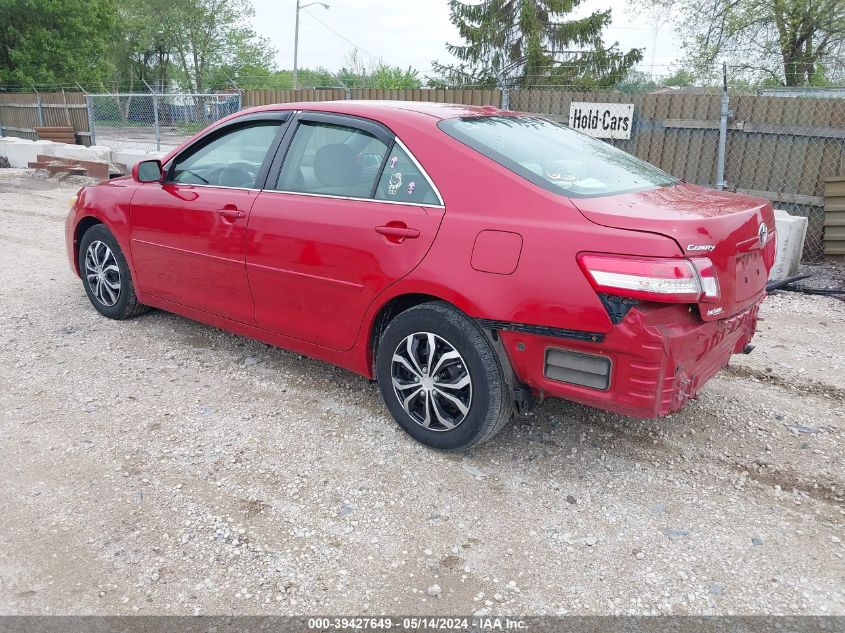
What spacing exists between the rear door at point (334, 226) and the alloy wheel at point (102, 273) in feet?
5.67

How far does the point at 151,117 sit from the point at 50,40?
16.9m

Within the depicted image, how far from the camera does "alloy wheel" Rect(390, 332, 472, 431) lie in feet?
10.5

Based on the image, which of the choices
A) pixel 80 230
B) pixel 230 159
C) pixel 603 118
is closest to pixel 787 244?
pixel 603 118

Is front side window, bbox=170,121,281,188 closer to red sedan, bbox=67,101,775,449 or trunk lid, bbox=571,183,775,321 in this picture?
red sedan, bbox=67,101,775,449

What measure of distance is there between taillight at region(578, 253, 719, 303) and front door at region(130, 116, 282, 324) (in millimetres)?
2191

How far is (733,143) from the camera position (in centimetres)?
847

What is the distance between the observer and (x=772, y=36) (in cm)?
1883

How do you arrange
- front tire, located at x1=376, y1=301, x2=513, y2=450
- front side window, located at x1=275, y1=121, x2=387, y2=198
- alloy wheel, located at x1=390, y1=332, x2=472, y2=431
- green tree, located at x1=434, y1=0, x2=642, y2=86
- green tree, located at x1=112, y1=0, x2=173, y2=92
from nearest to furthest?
1. front tire, located at x1=376, y1=301, x2=513, y2=450
2. alloy wheel, located at x1=390, y1=332, x2=472, y2=431
3. front side window, located at x1=275, y1=121, x2=387, y2=198
4. green tree, located at x1=434, y1=0, x2=642, y2=86
5. green tree, located at x1=112, y1=0, x2=173, y2=92

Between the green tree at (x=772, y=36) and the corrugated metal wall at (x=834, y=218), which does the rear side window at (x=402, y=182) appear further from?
the green tree at (x=772, y=36)

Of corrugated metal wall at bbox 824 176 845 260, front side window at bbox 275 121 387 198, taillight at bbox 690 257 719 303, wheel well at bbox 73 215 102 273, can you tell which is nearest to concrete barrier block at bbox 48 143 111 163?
wheel well at bbox 73 215 102 273

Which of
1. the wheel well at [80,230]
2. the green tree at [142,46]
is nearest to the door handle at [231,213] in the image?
the wheel well at [80,230]

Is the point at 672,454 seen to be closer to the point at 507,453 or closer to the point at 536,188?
the point at 507,453

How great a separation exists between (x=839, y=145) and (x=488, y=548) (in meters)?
7.41

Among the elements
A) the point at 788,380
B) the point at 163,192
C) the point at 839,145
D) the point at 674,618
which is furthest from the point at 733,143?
the point at 674,618
